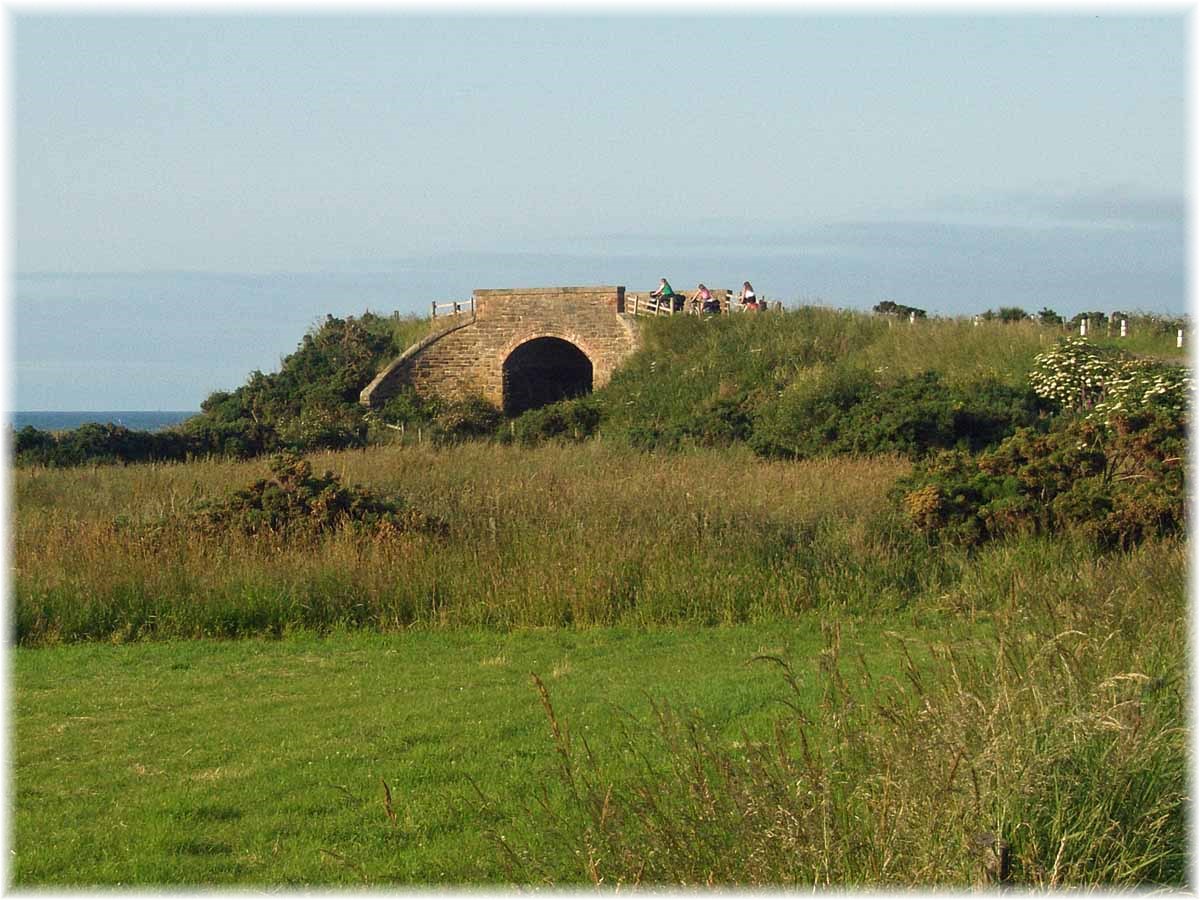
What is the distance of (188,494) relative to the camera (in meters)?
18.7

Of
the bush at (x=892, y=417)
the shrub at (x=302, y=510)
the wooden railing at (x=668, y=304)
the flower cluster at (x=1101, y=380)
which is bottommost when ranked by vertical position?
the shrub at (x=302, y=510)

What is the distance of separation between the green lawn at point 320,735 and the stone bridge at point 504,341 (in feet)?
97.3

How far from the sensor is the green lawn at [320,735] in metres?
5.91

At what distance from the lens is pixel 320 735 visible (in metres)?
7.95

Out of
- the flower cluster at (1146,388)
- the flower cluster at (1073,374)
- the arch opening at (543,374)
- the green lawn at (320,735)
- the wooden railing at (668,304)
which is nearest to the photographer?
the green lawn at (320,735)

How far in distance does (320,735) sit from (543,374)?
3714cm

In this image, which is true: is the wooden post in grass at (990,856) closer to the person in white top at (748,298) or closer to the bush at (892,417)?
the bush at (892,417)

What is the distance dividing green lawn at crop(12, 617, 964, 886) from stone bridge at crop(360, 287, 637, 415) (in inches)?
1168

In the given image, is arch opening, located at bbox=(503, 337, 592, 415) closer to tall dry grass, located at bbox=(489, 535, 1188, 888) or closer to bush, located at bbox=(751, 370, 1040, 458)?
bush, located at bbox=(751, 370, 1040, 458)

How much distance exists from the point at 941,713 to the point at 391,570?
825cm

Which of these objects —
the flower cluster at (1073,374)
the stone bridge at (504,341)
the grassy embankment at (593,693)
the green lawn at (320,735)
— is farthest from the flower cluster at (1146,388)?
the stone bridge at (504,341)

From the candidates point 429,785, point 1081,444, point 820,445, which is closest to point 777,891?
point 429,785

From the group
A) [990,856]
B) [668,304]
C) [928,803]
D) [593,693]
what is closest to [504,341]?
[668,304]

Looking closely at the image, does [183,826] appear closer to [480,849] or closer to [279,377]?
[480,849]
